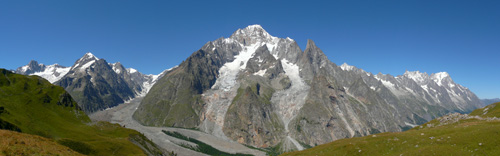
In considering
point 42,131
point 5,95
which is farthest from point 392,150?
point 5,95

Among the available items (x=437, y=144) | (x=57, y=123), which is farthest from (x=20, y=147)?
(x=57, y=123)

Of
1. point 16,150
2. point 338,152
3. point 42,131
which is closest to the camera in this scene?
point 16,150

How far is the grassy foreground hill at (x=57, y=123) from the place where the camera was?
374 feet

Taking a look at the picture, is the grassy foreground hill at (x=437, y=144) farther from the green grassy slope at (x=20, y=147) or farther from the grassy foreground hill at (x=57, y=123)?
the grassy foreground hill at (x=57, y=123)

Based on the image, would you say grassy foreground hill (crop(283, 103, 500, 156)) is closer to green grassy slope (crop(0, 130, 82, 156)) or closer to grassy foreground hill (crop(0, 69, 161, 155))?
green grassy slope (crop(0, 130, 82, 156))

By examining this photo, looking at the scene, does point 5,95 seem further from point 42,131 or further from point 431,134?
point 431,134

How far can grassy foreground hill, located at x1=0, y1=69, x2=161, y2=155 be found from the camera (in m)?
114

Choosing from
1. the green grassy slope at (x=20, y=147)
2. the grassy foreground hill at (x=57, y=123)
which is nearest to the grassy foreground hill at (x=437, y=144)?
the green grassy slope at (x=20, y=147)

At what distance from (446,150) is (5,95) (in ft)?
779

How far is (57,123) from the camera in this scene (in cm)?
15188

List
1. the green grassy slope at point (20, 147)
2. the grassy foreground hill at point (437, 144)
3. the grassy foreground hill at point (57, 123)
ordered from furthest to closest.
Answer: the grassy foreground hill at point (57, 123) → the grassy foreground hill at point (437, 144) → the green grassy slope at point (20, 147)

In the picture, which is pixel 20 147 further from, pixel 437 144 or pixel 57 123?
pixel 57 123

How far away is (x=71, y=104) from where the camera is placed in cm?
19950

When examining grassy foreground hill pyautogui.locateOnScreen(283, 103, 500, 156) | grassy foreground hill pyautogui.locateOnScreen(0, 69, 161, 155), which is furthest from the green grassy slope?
grassy foreground hill pyautogui.locateOnScreen(0, 69, 161, 155)
